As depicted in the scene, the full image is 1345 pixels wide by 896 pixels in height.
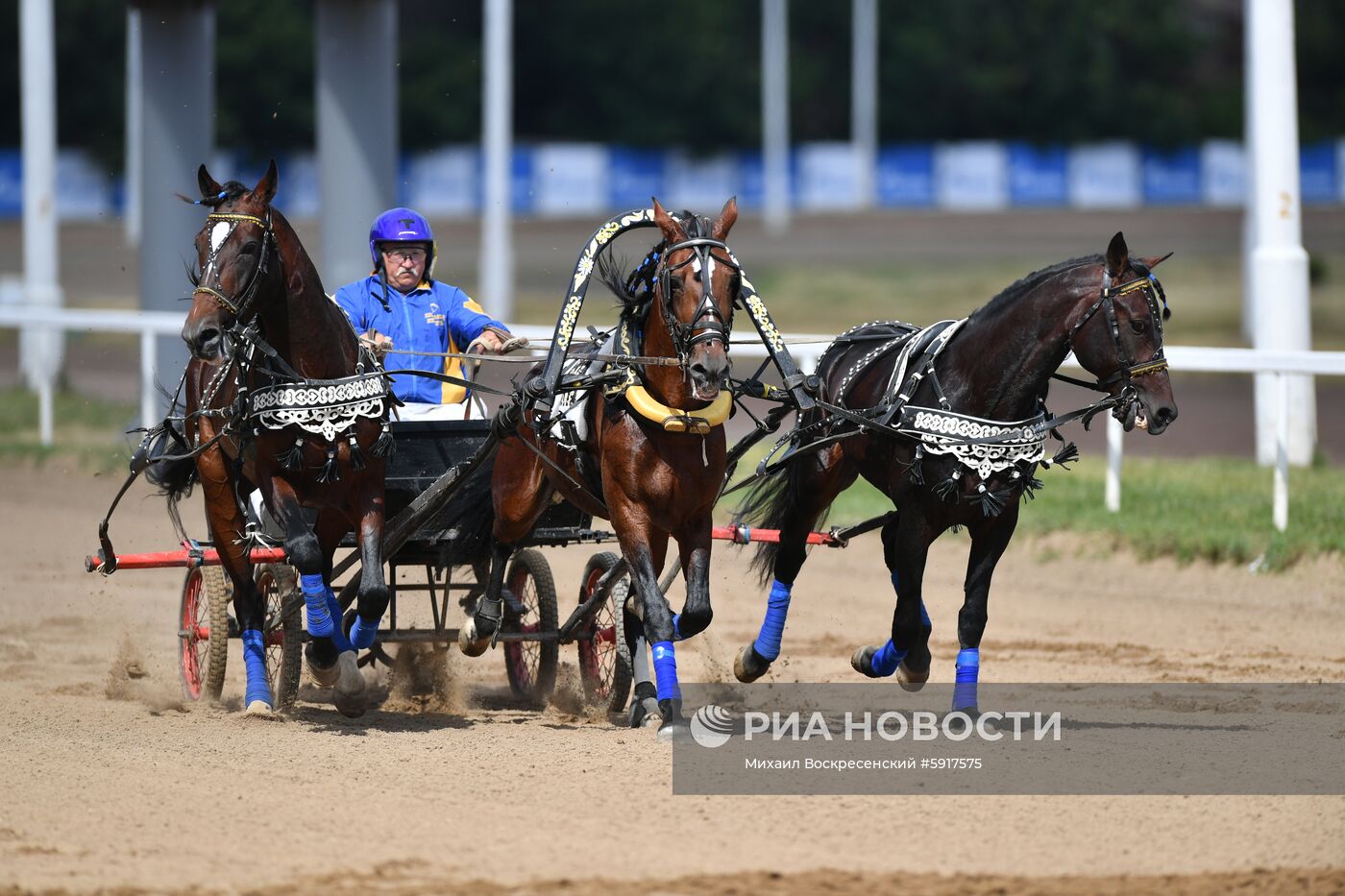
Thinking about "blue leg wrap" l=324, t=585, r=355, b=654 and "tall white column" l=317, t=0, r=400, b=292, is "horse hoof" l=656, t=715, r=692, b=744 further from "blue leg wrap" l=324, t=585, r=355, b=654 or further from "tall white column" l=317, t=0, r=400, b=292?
"tall white column" l=317, t=0, r=400, b=292

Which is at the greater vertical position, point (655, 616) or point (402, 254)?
point (402, 254)

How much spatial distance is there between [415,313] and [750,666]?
2109mm

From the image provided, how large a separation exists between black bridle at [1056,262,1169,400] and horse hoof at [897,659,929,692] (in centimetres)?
137

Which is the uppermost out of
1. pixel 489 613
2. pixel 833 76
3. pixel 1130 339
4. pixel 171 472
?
pixel 833 76

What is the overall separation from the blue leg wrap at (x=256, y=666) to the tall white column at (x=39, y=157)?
414 inches

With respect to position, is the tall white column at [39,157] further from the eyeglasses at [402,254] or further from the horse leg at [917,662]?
the horse leg at [917,662]

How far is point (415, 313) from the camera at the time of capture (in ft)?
26.5

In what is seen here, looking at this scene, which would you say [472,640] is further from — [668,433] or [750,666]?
[668,433]

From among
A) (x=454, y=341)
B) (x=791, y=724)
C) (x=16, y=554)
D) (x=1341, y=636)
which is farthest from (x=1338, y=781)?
(x=16, y=554)

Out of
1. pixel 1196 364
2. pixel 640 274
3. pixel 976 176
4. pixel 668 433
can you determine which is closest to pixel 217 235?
pixel 640 274

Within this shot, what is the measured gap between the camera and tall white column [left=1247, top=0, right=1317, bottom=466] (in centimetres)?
1165

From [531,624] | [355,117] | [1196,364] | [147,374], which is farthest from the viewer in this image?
[355,117]

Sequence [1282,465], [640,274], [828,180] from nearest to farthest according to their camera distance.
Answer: [640,274], [1282,465], [828,180]

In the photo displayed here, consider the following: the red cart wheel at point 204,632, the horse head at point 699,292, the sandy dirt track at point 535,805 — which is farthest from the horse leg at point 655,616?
the red cart wheel at point 204,632
